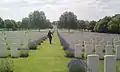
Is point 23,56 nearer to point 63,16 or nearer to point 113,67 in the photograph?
point 113,67

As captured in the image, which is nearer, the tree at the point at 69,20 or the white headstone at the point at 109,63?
the white headstone at the point at 109,63

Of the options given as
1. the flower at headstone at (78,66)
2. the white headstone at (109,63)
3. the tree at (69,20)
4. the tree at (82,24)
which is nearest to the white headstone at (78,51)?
the flower at headstone at (78,66)

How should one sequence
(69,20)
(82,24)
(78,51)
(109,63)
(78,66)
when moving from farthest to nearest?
1. (82,24)
2. (69,20)
3. (78,51)
4. (78,66)
5. (109,63)

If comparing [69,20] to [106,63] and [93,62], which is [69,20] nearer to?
[93,62]

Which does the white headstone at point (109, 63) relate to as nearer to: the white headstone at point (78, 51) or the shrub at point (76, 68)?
the shrub at point (76, 68)

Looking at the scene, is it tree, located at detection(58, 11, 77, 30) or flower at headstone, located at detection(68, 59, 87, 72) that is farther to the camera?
tree, located at detection(58, 11, 77, 30)

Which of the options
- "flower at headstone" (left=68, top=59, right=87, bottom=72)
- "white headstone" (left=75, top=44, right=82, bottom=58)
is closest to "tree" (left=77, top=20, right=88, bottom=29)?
"white headstone" (left=75, top=44, right=82, bottom=58)

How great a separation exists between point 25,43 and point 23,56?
4.52 m

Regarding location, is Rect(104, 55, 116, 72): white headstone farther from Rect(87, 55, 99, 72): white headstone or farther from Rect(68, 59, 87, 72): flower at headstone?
Rect(68, 59, 87, 72): flower at headstone

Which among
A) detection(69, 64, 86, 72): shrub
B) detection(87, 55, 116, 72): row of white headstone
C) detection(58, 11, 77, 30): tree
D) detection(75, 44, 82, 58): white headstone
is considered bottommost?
detection(75, 44, 82, 58): white headstone

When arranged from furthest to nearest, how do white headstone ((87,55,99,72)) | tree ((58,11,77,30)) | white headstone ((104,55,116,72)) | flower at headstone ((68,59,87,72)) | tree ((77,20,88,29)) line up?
tree ((77,20,88,29)), tree ((58,11,77,30)), flower at headstone ((68,59,87,72)), white headstone ((87,55,99,72)), white headstone ((104,55,116,72))

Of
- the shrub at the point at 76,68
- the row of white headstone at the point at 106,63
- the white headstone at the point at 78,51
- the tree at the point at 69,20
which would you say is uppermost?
the tree at the point at 69,20

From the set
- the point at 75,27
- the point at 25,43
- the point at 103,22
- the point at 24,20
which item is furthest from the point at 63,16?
the point at 25,43

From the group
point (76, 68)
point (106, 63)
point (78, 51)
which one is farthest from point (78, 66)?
point (78, 51)
